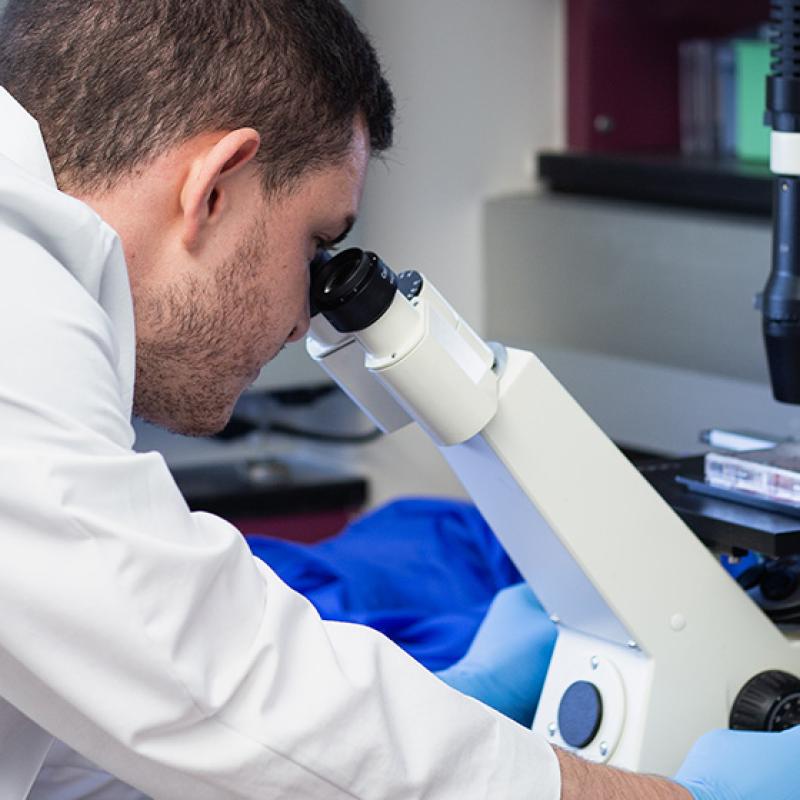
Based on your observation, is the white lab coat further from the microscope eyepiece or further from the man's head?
the microscope eyepiece

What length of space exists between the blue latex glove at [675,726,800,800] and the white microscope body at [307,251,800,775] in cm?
8

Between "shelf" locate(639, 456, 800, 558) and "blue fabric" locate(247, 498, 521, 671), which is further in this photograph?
"blue fabric" locate(247, 498, 521, 671)

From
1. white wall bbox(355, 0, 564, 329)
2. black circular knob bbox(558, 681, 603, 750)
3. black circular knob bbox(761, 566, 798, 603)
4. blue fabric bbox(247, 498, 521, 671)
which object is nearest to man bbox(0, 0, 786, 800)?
black circular knob bbox(558, 681, 603, 750)

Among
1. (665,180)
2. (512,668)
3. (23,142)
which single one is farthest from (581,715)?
(665,180)

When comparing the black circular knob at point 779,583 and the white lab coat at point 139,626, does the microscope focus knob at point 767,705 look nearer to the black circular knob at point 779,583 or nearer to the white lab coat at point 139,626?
the black circular knob at point 779,583

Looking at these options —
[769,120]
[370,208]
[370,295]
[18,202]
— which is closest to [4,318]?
[18,202]

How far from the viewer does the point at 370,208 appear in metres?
2.81

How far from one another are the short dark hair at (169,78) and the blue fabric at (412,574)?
25.3 inches

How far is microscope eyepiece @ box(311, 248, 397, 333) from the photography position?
1.08 meters

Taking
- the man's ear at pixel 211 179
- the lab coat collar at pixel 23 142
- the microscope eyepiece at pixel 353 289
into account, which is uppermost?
the lab coat collar at pixel 23 142

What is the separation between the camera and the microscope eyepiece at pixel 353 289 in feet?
3.53

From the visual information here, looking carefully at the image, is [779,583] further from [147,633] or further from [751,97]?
[751,97]

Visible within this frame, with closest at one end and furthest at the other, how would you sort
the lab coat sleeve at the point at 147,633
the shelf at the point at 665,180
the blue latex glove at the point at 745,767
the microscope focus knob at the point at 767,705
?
the lab coat sleeve at the point at 147,633 → the blue latex glove at the point at 745,767 → the microscope focus knob at the point at 767,705 → the shelf at the point at 665,180

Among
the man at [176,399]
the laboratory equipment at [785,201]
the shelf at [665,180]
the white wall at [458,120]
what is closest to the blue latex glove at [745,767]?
the man at [176,399]
